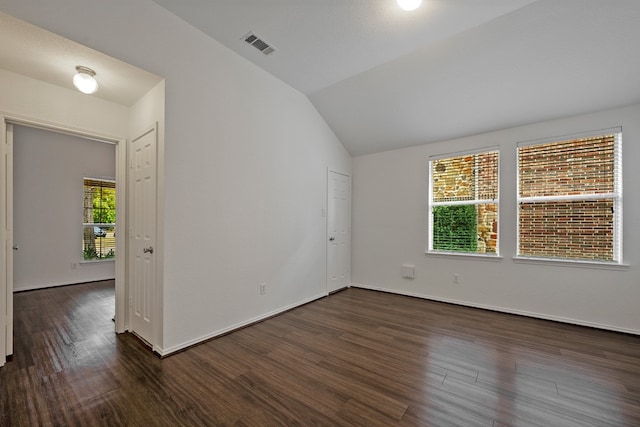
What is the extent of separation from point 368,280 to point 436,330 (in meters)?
2.05

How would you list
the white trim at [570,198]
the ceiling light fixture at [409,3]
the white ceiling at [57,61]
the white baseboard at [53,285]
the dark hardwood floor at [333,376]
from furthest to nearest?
the white baseboard at [53,285]
the white trim at [570,198]
the ceiling light fixture at [409,3]
the white ceiling at [57,61]
the dark hardwood floor at [333,376]

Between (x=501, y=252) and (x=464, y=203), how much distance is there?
2.86 ft

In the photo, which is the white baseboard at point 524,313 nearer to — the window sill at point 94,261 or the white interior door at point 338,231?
the white interior door at point 338,231

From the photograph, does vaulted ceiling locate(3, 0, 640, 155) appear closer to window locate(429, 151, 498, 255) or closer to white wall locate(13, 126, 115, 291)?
window locate(429, 151, 498, 255)

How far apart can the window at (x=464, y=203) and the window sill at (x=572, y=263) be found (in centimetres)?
38

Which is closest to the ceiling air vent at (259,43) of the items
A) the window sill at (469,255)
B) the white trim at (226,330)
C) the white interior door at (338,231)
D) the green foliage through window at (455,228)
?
the white interior door at (338,231)

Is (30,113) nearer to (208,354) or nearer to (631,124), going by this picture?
(208,354)

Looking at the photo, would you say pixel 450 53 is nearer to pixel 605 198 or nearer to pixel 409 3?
pixel 409 3

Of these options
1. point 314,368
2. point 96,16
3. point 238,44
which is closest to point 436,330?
point 314,368

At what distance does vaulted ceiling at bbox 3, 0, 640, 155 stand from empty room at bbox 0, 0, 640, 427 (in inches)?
1.0

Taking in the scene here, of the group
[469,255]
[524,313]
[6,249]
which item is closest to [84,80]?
[6,249]

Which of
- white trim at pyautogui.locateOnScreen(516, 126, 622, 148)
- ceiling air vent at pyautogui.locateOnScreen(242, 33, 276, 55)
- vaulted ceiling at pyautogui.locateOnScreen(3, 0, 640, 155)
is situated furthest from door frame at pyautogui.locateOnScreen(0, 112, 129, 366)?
white trim at pyautogui.locateOnScreen(516, 126, 622, 148)

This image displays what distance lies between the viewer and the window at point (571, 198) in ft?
11.0

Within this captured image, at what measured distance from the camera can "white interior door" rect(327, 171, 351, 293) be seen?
16.0 ft
